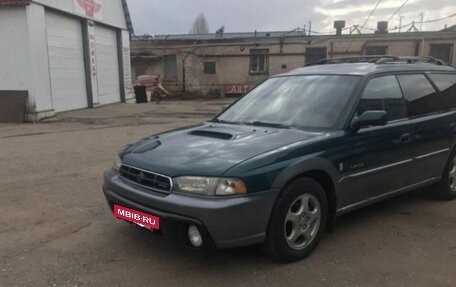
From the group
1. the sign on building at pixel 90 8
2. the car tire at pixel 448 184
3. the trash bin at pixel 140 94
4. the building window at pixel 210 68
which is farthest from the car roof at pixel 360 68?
the building window at pixel 210 68

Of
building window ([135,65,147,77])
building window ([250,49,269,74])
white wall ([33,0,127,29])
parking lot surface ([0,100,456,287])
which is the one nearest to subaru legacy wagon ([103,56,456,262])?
parking lot surface ([0,100,456,287])

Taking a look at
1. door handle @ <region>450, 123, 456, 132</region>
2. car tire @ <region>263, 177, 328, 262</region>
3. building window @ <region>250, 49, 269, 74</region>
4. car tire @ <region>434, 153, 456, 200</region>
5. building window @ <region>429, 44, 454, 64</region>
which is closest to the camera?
car tire @ <region>263, 177, 328, 262</region>

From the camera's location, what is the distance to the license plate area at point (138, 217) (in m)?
3.33

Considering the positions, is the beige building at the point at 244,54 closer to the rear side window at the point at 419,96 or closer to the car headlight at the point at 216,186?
the rear side window at the point at 419,96

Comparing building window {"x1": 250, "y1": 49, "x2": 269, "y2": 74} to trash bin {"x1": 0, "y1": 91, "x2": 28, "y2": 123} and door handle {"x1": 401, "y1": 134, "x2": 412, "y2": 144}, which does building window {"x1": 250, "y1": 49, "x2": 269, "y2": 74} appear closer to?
trash bin {"x1": 0, "y1": 91, "x2": 28, "y2": 123}

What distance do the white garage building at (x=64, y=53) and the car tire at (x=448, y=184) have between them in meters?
11.8

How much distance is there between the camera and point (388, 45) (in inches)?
1166

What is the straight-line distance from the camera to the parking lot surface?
3328 mm

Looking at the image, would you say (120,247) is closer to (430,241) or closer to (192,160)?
(192,160)

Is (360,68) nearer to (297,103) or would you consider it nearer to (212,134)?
(297,103)

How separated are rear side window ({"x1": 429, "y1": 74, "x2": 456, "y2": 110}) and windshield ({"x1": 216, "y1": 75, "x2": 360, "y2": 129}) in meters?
1.55

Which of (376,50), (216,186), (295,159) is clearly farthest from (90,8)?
(376,50)

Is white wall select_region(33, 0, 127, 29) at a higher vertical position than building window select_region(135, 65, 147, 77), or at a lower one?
higher

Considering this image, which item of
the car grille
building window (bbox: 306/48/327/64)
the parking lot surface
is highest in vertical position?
building window (bbox: 306/48/327/64)
